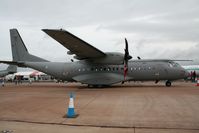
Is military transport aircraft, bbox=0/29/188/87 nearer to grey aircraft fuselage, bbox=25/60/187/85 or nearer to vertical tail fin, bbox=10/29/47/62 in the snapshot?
grey aircraft fuselage, bbox=25/60/187/85

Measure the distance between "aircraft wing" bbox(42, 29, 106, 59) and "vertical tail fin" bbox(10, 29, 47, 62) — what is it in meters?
6.38

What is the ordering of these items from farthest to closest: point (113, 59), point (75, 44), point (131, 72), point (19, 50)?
point (19, 50) → point (131, 72) → point (113, 59) → point (75, 44)

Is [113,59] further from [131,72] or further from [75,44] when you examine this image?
[75,44]

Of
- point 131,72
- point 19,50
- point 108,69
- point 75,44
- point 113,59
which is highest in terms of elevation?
point 19,50

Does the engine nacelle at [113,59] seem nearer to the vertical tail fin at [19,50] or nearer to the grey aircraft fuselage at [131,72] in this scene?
the grey aircraft fuselage at [131,72]

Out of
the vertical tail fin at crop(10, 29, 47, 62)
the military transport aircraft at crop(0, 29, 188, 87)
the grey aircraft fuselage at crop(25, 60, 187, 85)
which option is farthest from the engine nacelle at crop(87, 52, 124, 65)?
the vertical tail fin at crop(10, 29, 47, 62)

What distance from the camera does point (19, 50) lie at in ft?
78.9

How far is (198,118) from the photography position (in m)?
6.46

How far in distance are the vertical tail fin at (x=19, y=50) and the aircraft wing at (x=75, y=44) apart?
251 inches

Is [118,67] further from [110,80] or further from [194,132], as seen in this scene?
[194,132]

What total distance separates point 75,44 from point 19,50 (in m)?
9.39

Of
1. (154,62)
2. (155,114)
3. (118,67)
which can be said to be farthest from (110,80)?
(155,114)

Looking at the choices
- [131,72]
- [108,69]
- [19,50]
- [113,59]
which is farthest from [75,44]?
[19,50]

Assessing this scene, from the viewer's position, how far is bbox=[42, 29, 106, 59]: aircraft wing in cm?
1602
